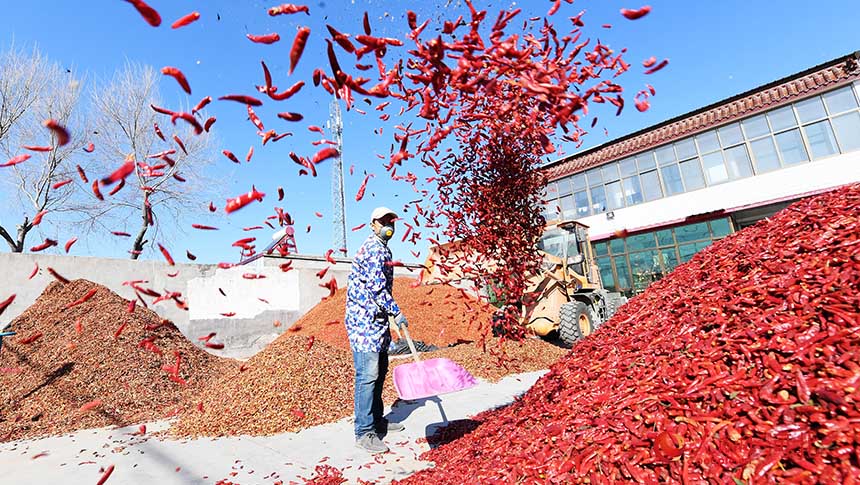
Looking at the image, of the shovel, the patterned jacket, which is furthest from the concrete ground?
the patterned jacket

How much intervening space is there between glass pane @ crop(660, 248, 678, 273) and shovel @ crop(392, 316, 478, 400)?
16864mm

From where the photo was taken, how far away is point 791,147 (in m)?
15.0

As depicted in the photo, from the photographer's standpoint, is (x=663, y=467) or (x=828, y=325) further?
(x=828, y=325)

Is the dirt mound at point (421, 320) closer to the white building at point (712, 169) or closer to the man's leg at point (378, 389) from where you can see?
the man's leg at point (378, 389)

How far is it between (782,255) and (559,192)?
67.9 ft

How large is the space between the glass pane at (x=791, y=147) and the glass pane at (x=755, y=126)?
63 centimetres

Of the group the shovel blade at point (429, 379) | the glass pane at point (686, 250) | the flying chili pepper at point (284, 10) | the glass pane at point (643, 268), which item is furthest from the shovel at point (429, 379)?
the glass pane at point (686, 250)

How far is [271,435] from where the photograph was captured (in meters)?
3.88

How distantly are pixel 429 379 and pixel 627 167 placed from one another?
1970 centimetres

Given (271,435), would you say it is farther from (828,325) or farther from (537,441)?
(828,325)

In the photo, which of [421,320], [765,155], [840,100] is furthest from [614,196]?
[421,320]

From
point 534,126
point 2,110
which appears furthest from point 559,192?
point 2,110

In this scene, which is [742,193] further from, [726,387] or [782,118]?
[726,387]

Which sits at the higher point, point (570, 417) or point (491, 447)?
point (570, 417)
